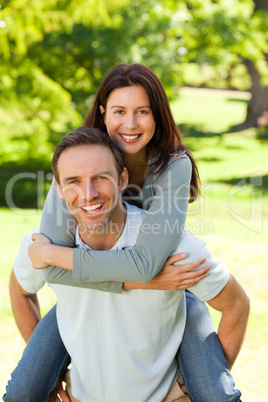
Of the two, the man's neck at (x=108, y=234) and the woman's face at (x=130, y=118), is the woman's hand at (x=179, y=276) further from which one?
the woman's face at (x=130, y=118)

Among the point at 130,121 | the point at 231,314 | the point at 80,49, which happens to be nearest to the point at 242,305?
the point at 231,314

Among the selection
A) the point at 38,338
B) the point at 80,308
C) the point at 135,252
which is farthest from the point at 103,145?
the point at 38,338

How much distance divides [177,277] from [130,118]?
0.86 m

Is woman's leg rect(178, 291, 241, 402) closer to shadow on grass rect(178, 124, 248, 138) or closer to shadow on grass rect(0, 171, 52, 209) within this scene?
shadow on grass rect(0, 171, 52, 209)

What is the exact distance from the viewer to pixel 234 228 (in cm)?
869

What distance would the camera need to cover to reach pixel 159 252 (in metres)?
2.08

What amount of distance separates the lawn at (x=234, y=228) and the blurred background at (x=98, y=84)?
16 millimetres

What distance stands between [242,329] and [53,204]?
985 mm

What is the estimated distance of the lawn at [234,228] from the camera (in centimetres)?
409

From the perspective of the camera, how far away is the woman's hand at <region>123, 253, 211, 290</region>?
209 centimetres

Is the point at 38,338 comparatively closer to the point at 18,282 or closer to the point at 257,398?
the point at 18,282

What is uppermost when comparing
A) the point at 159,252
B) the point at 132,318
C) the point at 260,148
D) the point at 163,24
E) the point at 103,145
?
the point at 163,24

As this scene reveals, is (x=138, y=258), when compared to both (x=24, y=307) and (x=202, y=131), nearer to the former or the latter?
(x=24, y=307)

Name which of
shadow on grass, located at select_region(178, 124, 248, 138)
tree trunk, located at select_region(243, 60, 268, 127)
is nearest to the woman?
shadow on grass, located at select_region(178, 124, 248, 138)
